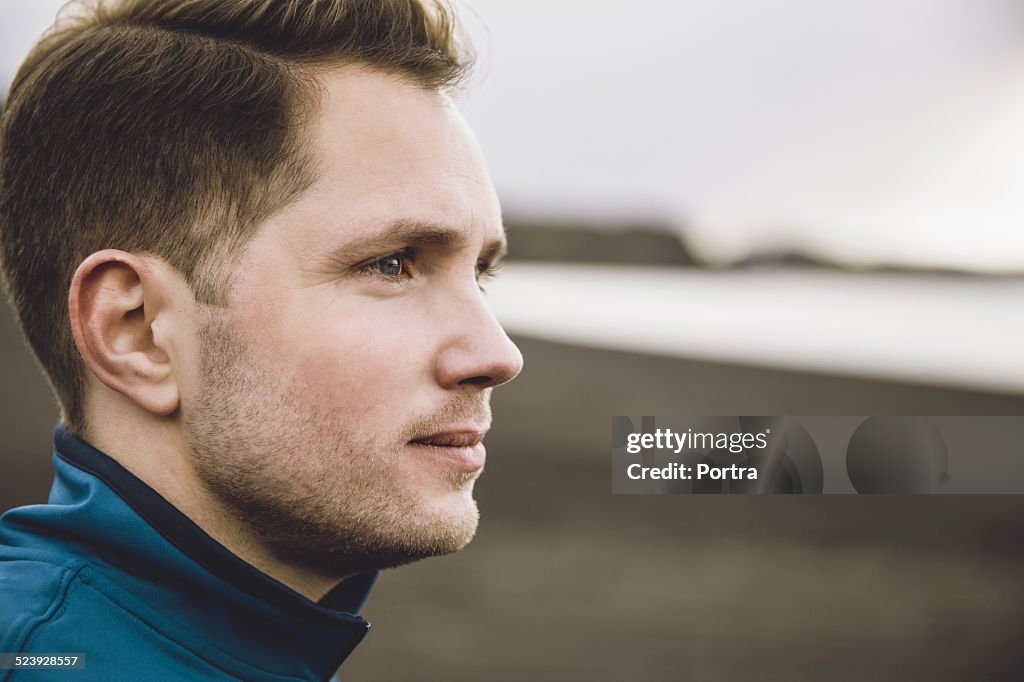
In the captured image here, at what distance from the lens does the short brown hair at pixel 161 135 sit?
4.52 feet

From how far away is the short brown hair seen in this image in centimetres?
138

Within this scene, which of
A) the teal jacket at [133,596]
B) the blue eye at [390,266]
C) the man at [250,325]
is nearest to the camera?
the teal jacket at [133,596]

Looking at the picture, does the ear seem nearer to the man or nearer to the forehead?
the man

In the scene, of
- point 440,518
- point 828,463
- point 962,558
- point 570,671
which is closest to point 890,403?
point 962,558

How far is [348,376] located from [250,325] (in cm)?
17

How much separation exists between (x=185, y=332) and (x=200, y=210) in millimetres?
190

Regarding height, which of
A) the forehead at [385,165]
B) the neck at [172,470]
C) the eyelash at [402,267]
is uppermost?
the forehead at [385,165]

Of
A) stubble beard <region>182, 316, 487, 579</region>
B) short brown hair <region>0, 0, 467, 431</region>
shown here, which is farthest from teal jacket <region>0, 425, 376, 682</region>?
short brown hair <region>0, 0, 467, 431</region>

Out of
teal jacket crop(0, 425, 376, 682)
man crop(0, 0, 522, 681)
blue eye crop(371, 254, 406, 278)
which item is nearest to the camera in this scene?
teal jacket crop(0, 425, 376, 682)

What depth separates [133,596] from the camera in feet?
3.98

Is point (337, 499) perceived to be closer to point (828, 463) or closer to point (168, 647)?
point (168, 647)

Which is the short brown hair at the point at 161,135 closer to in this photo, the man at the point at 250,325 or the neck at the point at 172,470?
the man at the point at 250,325

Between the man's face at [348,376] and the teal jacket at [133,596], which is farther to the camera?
the man's face at [348,376]

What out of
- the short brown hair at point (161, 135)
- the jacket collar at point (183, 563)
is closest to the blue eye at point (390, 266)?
the short brown hair at point (161, 135)
